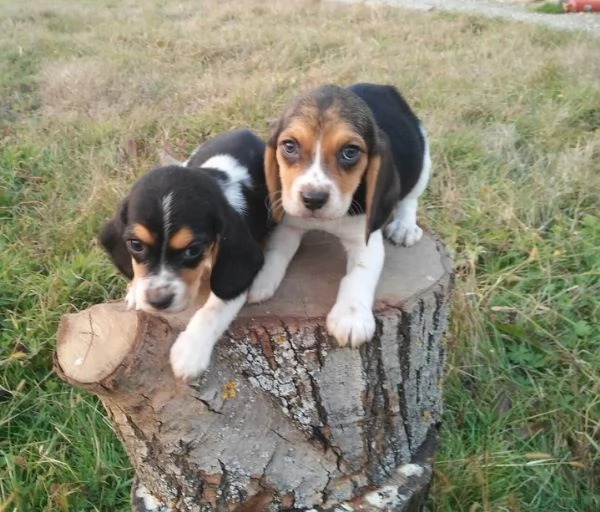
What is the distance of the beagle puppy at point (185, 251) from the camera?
242cm

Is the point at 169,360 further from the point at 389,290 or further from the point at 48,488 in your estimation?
the point at 48,488

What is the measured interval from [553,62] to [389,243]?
5.75 meters

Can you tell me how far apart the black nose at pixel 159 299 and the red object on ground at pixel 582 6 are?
550 inches

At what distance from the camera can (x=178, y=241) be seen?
2.42 meters

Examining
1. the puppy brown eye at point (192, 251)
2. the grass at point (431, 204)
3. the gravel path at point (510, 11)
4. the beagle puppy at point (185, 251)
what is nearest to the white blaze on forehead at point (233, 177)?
the beagle puppy at point (185, 251)

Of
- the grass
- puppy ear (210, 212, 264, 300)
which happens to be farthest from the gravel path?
puppy ear (210, 212, 264, 300)

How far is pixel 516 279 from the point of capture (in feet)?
14.2

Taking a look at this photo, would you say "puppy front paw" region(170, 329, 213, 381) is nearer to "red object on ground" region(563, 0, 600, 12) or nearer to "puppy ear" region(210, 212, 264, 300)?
"puppy ear" region(210, 212, 264, 300)

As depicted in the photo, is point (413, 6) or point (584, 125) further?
point (413, 6)

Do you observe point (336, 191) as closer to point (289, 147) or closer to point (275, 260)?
point (289, 147)

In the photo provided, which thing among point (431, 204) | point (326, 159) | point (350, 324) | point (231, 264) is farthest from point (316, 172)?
point (431, 204)

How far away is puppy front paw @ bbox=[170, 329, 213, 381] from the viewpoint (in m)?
2.46

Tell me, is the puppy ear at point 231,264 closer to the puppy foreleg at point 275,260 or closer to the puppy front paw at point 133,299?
the puppy foreleg at point 275,260

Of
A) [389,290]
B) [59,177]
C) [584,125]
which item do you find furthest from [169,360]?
[584,125]
